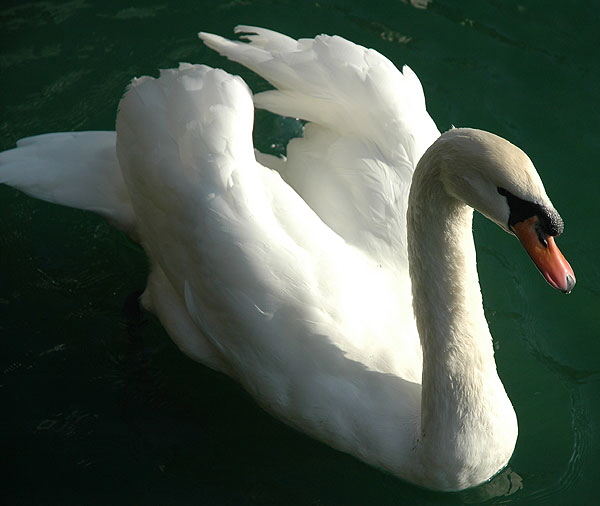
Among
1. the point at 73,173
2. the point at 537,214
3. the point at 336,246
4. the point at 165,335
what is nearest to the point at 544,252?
the point at 537,214

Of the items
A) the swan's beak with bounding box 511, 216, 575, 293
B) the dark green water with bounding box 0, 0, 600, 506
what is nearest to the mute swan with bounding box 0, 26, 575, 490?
the swan's beak with bounding box 511, 216, 575, 293

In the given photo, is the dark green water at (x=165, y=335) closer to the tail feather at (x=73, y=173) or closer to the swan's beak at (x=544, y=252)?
the tail feather at (x=73, y=173)

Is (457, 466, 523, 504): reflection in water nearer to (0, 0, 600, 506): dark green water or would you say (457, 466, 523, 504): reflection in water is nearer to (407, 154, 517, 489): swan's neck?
(0, 0, 600, 506): dark green water

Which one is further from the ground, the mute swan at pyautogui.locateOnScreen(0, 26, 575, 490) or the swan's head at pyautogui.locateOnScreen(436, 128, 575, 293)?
the swan's head at pyautogui.locateOnScreen(436, 128, 575, 293)

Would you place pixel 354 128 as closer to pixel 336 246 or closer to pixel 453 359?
pixel 336 246

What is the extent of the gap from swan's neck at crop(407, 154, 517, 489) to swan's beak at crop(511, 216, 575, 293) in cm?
35

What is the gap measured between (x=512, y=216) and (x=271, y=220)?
1124 mm

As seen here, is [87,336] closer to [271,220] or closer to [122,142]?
[122,142]

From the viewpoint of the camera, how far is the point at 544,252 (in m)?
3.34

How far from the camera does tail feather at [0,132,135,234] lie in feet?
15.6

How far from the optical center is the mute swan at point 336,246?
3711 millimetres

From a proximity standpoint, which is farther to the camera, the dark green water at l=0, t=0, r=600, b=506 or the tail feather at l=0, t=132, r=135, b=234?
the tail feather at l=0, t=132, r=135, b=234

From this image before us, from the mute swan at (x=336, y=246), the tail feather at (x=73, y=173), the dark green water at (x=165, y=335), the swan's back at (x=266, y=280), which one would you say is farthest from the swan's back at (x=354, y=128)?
the dark green water at (x=165, y=335)

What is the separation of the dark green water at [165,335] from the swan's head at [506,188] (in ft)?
4.69
